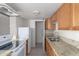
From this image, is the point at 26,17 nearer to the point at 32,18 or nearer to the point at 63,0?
the point at 32,18

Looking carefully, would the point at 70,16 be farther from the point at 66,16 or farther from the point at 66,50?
the point at 66,50

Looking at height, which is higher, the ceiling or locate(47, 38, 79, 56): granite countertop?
the ceiling

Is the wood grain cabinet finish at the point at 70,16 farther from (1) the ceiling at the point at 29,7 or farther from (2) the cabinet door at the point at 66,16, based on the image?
(1) the ceiling at the point at 29,7

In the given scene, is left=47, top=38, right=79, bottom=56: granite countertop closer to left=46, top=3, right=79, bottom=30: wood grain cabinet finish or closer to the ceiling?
left=46, top=3, right=79, bottom=30: wood grain cabinet finish

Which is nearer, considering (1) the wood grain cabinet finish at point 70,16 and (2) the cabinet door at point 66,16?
(1) the wood grain cabinet finish at point 70,16

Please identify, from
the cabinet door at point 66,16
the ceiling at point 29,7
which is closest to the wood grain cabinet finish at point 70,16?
the cabinet door at point 66,16

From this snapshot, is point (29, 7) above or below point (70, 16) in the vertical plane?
above

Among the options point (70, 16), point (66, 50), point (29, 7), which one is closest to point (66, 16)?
point (70, 16)

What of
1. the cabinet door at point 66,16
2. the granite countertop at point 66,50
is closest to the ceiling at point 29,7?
the cabinet door at point 66,16

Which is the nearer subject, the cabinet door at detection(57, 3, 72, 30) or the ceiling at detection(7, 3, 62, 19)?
the ceiling at detection(7, 3, 62, 19)

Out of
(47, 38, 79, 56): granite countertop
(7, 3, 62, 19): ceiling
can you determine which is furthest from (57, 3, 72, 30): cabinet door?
(47, 38, 79, 56): granite countertop

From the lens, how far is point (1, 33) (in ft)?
5.35

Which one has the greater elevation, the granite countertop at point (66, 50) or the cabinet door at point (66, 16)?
the cabinet door at point (66, 16)

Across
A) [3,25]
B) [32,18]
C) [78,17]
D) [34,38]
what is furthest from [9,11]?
[34,38]
